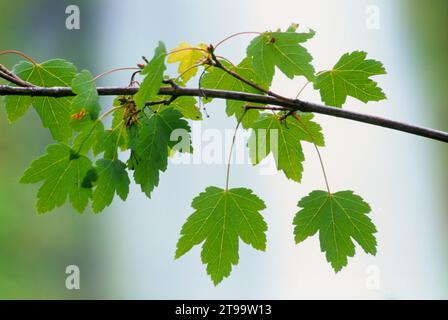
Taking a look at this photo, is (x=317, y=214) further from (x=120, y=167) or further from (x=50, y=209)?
(x=50, y=209)

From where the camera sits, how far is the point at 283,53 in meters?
0.76

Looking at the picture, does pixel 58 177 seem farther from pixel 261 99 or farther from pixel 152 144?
pixel 261 99

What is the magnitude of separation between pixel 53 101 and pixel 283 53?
1.24 feet

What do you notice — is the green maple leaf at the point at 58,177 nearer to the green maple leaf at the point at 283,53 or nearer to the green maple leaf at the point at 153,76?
the green maple leaf at the point at 153,76

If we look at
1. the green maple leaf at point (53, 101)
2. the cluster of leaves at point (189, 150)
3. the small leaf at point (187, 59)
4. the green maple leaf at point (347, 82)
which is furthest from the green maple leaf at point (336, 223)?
the green maple leaf at point (53, 101)

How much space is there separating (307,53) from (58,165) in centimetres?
42

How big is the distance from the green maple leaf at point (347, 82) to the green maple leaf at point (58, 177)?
40 cm

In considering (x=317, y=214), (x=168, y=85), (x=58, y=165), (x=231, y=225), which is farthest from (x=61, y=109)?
(x=317, y=214)

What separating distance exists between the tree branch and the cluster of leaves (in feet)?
0.10

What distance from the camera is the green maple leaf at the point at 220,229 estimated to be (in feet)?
2.75

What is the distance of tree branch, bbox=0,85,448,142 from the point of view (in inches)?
27.6

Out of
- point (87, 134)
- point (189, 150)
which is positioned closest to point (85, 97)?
point (87, 134)

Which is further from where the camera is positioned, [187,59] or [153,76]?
[187,59]

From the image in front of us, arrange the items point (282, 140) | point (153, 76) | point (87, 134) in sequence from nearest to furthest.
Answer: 1. point (153, 76)
2. point (87, 134)
3. point (282, 140)
